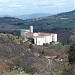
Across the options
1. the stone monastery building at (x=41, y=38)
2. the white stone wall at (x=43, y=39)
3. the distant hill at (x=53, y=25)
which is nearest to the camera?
the white stone wall at (x=43, y=39)

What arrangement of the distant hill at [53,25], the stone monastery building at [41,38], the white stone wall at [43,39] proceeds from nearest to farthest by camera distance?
the white stone wall at [43,39]
the stone monastery building at [41,38]
the distant hill at [53,25]

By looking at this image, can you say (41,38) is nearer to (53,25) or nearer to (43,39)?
(43,39)

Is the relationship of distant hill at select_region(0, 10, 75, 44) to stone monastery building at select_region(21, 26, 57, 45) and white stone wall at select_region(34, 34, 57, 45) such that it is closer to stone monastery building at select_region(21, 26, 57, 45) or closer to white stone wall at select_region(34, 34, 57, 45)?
white stone wall at select_region(34, 34, 57, 45)

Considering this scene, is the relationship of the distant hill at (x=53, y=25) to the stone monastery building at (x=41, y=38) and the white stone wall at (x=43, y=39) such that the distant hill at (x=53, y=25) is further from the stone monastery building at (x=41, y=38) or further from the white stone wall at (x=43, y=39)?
the stone monastery building at (x=41, y=38)

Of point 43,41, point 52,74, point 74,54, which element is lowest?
point 43,41

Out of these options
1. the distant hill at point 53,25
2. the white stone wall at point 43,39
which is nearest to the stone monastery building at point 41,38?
the white stone wall at point 43,39

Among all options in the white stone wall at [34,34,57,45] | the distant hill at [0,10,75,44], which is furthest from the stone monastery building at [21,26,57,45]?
the distant hill at [0,10,75,44]

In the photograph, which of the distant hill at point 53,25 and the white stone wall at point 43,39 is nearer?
the white stone wall at point 43,39

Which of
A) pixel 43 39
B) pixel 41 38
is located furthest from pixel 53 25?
pixel 41 38

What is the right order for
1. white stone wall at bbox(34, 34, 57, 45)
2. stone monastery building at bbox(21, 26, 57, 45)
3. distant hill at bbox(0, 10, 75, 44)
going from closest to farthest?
white stone wall at bbox(34, 34, 57, 45)
stone monastery building at bbox(21, 26, 57, 45)
distant hill at bbox(0, 10, 75, 44)

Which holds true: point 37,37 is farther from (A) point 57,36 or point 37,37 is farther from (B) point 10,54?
(B) point 10,54

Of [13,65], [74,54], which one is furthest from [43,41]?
[74,54]
